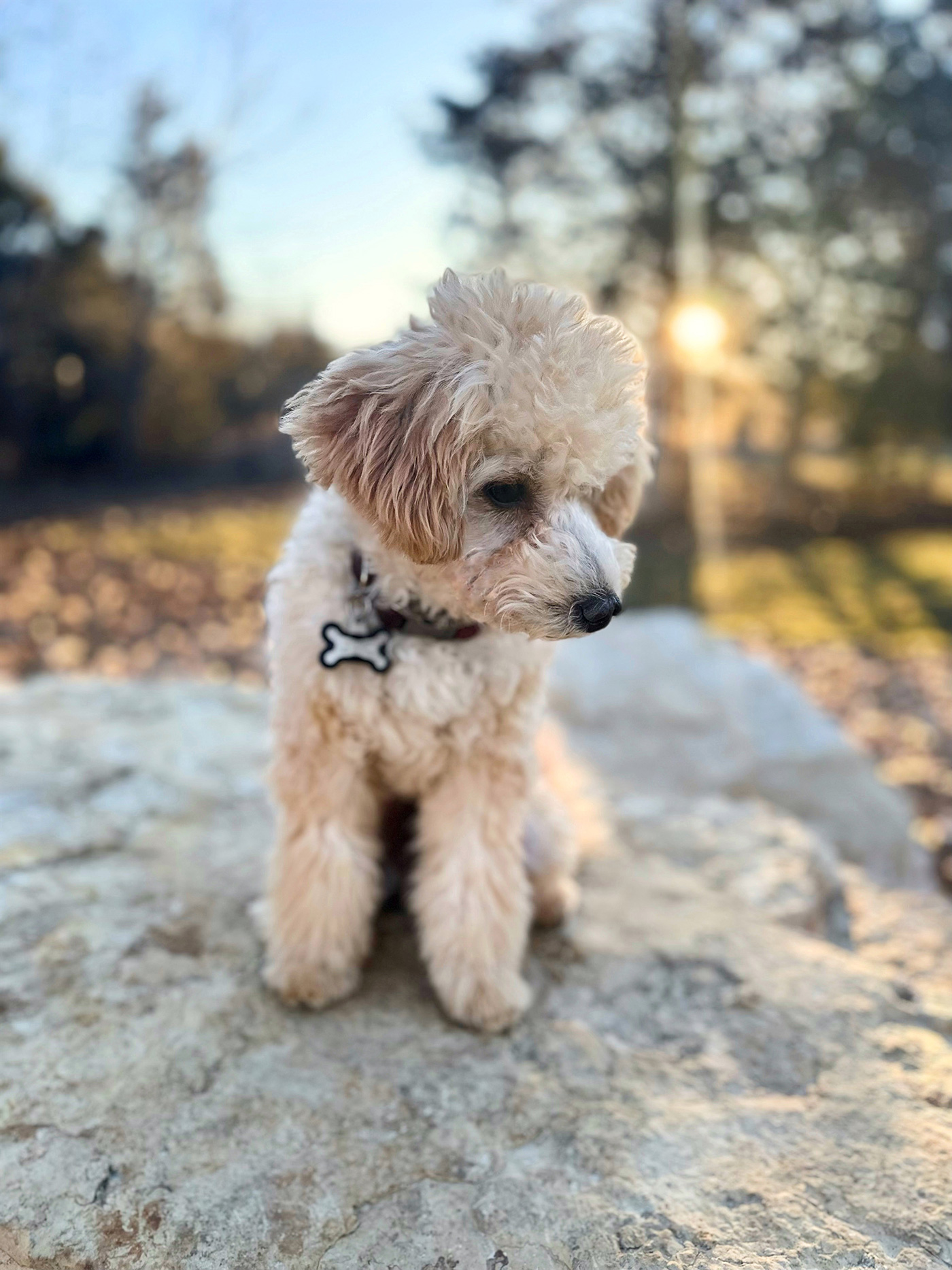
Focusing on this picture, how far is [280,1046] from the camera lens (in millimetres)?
2463

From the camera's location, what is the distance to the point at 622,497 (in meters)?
2.60

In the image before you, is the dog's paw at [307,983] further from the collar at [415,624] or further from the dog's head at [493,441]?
the dog's head at [493,441]

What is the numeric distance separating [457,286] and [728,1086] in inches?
85.7

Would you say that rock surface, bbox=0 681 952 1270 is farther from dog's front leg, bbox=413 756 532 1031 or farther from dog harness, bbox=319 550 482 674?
dog harness, bbox=319 550 482 674

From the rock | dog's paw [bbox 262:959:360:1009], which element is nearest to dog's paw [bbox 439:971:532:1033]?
dog's paw [bbox 262:959:360:1009]

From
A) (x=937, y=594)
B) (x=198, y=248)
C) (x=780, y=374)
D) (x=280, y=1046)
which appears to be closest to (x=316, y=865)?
(x=280, y=1046)

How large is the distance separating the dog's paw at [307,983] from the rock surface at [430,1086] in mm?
45

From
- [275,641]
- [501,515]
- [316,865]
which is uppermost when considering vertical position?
[501,515]

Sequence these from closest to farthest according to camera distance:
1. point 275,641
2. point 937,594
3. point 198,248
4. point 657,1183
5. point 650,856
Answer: point 657,1183 → point 275,641 → point 650,856 → point 937,594 → point 198,248

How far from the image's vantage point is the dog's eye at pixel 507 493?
7.45ft

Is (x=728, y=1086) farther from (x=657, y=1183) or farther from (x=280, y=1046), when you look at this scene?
(x=280, y=1046)

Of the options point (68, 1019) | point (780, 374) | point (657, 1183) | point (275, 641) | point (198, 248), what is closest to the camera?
point (657, 1183)

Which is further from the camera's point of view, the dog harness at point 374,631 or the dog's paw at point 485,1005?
the dog's paw at point 485,1005

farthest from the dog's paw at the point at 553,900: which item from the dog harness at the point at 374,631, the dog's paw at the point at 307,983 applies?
the dog harness at the point at 374,631
